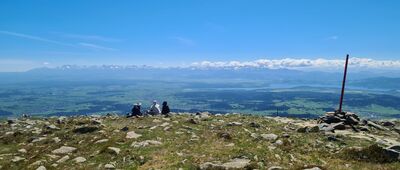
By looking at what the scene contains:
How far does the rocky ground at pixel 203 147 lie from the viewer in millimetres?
17797

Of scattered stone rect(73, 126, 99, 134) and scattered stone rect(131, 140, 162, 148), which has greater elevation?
scattered stone rect(131, 140, 162, 148)

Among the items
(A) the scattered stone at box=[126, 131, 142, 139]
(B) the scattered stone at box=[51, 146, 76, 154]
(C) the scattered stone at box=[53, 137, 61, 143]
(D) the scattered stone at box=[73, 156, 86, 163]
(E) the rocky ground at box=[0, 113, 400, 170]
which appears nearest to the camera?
(E) the rocky ground at box=[0, 113, 400, 170]

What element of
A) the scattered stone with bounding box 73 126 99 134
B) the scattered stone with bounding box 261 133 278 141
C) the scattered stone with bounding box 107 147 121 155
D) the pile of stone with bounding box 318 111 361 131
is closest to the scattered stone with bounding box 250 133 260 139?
the scattered stone with bounding box 261 133 278 141

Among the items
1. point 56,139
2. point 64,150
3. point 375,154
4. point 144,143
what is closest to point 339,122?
point 375,154

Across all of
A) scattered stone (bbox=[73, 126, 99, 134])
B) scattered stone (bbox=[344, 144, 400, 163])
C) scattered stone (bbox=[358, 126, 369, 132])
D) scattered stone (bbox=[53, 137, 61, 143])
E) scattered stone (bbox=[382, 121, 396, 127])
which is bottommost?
scattered stone (bbox=[53, 137, 61, 143])

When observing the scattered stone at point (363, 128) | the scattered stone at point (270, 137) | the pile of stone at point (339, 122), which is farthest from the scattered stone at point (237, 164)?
the scattered stone at point (363, 128)

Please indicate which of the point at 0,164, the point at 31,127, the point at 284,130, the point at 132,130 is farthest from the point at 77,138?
the point at 284,130

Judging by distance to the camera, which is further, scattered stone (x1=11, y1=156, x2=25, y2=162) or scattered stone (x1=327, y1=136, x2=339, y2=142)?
scattered stone (x1=327, y1=136, x2=339, y2=142)

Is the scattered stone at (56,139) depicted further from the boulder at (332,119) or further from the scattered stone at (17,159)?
the boulder at (332,119)

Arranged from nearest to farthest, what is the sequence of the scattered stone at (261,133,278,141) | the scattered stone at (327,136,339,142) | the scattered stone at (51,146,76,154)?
the scattered stone at (51,146,76,154) < the scattered stone at (261,133,278,141) < the scattered stone at (327,136,339,142)

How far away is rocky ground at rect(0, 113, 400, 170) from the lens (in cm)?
1780

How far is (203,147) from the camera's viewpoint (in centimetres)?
2041

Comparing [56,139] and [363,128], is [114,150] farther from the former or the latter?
[363,128]

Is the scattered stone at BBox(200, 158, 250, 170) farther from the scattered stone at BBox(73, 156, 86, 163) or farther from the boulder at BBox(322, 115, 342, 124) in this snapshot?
the boulder at BBox(322, 115, 342, 124)
